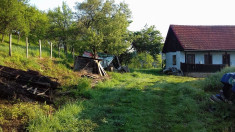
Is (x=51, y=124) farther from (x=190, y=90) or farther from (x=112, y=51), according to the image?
(x=112, y=51)

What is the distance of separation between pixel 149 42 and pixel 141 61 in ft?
11.0

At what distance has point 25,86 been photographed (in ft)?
18.7

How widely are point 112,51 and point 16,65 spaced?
28.7ft

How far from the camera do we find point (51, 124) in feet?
13.2

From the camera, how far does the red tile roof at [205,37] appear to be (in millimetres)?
19078

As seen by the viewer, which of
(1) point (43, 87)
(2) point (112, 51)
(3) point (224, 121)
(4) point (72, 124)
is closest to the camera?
(4) point (72, 124)

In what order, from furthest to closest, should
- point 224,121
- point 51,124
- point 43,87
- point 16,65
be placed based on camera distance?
point 16,65 < point 43,87 < point 224,121 < point 51,124

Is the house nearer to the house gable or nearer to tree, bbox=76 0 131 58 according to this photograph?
the house gable

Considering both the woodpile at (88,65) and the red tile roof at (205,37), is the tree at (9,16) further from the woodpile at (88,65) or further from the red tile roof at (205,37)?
the red tile roof at (205,37)

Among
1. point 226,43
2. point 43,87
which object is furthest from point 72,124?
point 226,43

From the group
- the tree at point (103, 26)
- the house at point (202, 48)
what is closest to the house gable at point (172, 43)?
the house at point (202, 48)

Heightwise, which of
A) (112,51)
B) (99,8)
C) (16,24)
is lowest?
(112,51)

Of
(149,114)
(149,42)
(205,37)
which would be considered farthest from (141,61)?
(149,114)

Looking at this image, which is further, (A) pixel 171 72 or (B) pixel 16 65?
(A) pixel 171 72
